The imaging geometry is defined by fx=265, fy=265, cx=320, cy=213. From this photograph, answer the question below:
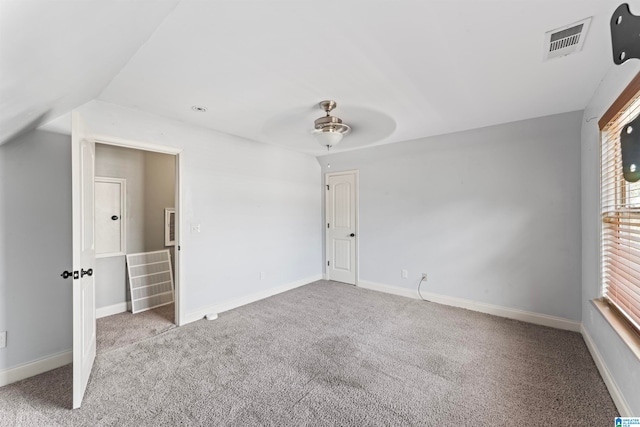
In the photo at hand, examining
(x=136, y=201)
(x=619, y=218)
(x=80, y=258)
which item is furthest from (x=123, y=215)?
(x=619, y=218)

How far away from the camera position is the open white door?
5.87 ft

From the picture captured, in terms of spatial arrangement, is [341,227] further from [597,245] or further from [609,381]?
[609,381]

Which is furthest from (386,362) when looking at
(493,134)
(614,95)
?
(493,134)

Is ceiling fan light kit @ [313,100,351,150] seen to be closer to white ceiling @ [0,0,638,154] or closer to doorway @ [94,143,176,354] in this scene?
white ceiling @ [0,0,638,154]

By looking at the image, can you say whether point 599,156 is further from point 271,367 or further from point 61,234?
point 61,234

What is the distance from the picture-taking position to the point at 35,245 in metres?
2.20

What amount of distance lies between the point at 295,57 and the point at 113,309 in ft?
12.3

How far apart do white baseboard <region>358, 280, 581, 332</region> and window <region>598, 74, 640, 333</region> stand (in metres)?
0.89

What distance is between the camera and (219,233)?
350cm

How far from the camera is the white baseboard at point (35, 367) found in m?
2.07

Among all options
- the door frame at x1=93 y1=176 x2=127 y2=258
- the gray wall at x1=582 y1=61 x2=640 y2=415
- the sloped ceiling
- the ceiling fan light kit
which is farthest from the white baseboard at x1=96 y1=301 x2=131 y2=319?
the gray wall at x1=582 y1=61 x2=640 y2=415

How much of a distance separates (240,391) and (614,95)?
349cm

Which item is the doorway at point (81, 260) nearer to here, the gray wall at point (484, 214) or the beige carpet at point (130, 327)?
the beige carpet at point (130, 327)

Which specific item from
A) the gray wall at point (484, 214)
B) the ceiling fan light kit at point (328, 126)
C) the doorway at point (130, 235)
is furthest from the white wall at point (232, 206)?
the ceiling fan light kit at point (328, 126)
